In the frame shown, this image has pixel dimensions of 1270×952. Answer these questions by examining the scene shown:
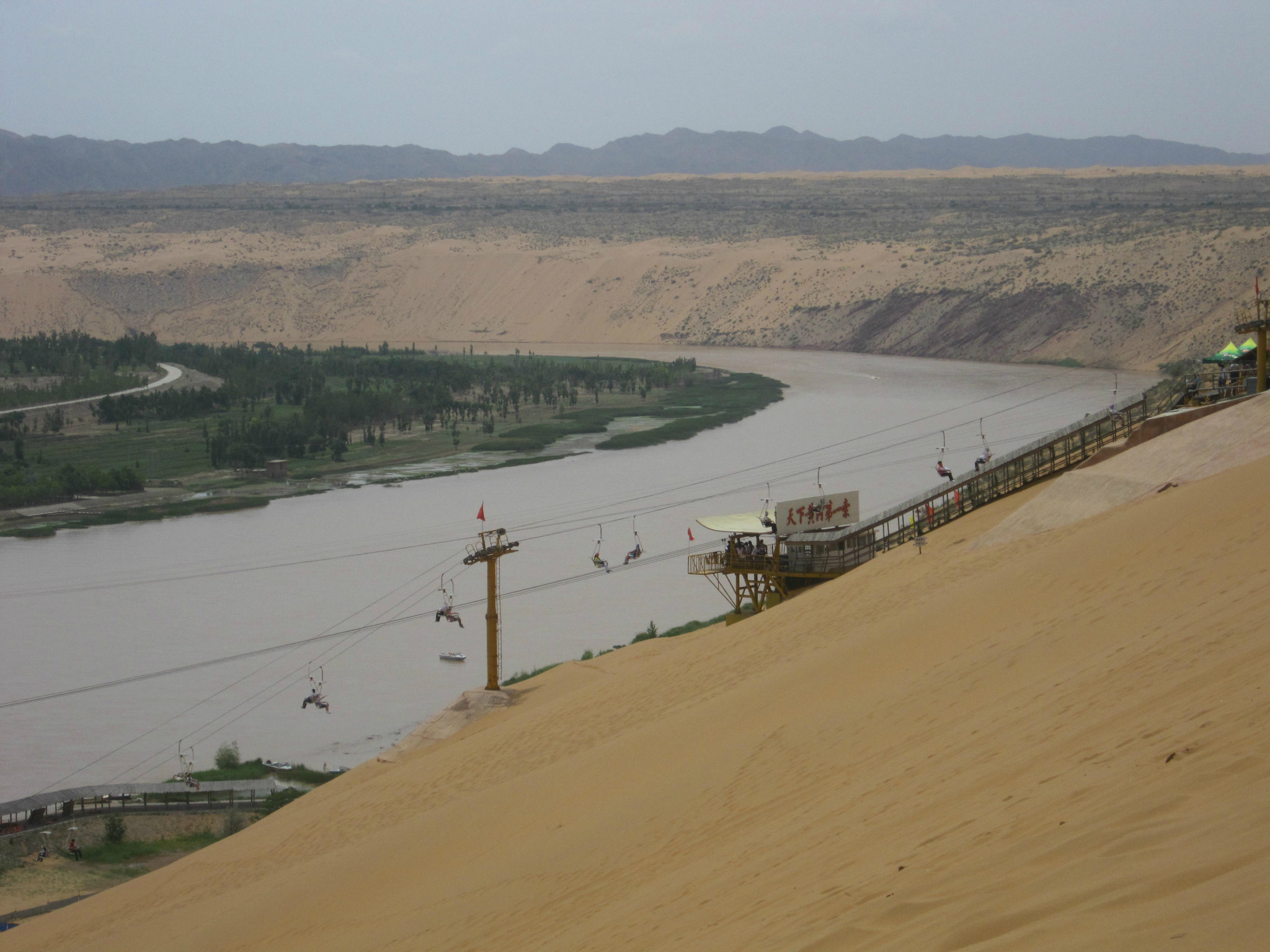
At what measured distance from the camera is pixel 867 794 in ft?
23.4

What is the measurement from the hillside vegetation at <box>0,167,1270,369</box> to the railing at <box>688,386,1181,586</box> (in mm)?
40512

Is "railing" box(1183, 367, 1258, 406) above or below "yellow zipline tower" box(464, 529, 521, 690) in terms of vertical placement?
above

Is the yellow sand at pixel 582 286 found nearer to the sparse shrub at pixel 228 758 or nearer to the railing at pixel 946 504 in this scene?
the railing at pixel 946 504

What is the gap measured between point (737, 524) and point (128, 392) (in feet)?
153

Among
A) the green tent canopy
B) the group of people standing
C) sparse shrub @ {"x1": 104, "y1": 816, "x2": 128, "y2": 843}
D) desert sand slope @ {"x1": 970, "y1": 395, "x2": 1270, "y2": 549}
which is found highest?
the green tent canopy

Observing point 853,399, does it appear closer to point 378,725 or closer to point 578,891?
point 378,725

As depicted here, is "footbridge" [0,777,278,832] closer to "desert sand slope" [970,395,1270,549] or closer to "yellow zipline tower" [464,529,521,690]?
"yellow zipline tower" [464,529,521,690]

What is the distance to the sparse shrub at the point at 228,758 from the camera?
19688 millimetres

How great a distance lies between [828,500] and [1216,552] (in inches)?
384

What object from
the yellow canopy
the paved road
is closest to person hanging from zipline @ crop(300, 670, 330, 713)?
the yellow canopy

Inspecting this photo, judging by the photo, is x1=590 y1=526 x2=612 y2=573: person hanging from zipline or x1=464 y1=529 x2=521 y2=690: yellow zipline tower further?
x1=590 y1=526 x2=612 y2=573: person hanging from zipline

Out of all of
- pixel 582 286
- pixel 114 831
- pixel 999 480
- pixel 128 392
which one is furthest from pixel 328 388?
pixel 999 480

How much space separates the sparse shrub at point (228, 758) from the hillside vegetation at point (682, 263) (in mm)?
48915

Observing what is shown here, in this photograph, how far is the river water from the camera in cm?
2112
